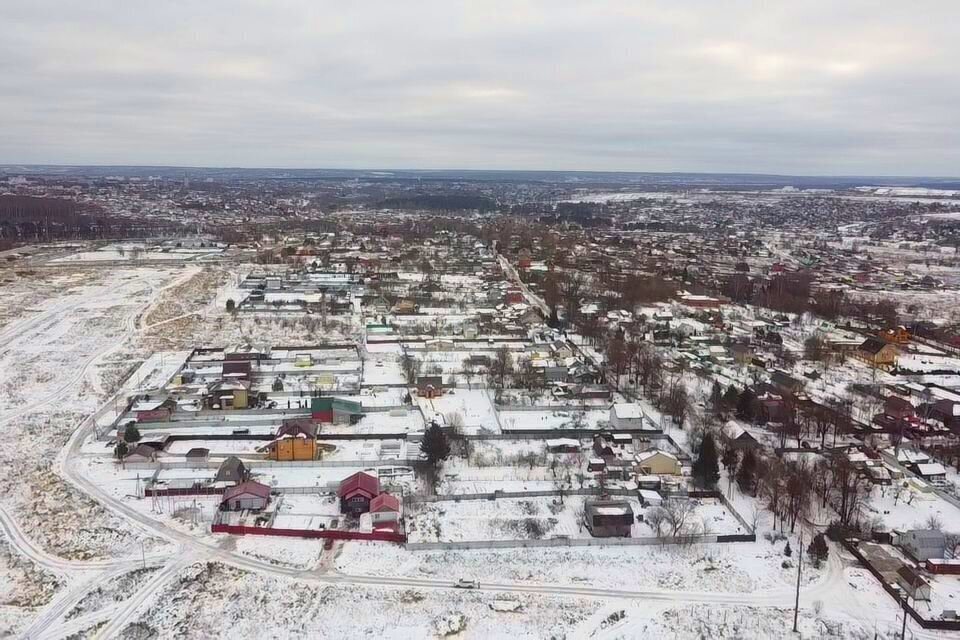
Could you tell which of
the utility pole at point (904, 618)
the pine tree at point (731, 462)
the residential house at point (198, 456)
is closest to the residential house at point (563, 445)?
the pine tree at point (731, 462)

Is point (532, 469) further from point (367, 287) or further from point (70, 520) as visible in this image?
point (367, 287)

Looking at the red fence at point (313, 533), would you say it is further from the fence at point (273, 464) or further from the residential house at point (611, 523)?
the residential house at point (611, 523)

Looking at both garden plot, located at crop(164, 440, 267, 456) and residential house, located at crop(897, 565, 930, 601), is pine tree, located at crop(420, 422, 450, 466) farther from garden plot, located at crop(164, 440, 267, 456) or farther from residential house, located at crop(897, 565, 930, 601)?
residential house, located at crop(897, 565, 930, 601)

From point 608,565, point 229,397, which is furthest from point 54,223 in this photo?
point 608,565

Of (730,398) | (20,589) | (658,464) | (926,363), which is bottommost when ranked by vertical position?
(20,589)

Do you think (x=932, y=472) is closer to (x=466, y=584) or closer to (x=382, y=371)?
(x=466, y=584)

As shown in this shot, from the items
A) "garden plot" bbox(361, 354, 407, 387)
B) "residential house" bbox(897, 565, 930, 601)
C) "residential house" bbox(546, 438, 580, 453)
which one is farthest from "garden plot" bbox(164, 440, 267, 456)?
"residential house" bbox(897, 565, 930, 601)

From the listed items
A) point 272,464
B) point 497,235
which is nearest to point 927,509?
point 272,464
